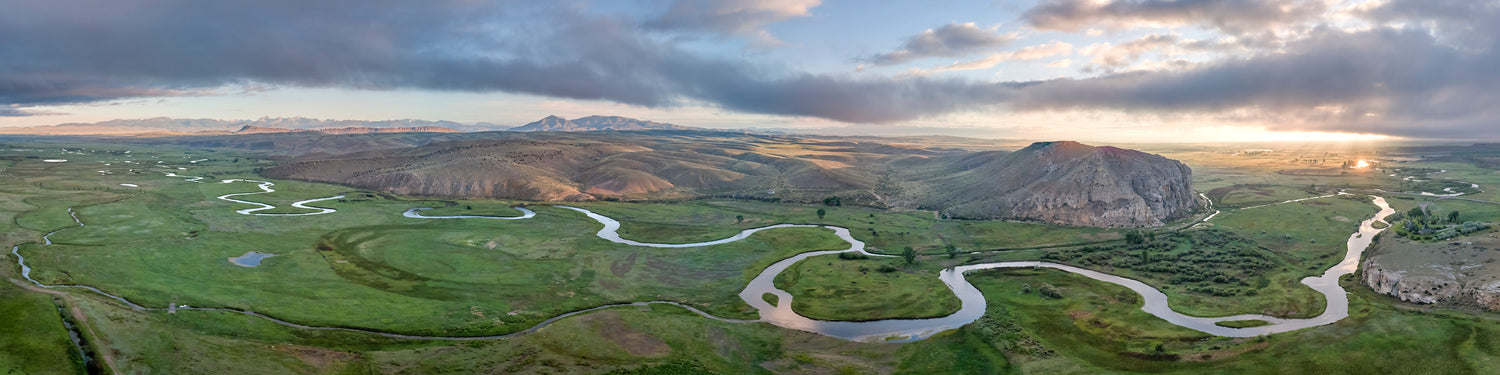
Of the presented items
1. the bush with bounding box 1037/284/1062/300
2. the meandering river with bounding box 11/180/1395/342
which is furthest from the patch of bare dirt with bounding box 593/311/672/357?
the bush with bounding box 1037/284/1062/300

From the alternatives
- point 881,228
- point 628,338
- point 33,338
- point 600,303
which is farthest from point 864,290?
point 33,338

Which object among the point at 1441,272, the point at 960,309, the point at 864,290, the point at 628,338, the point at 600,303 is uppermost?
the point at 1441,272

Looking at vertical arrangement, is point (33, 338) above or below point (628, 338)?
above

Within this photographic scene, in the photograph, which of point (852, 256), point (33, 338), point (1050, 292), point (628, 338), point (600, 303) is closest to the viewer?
point (33, 338)

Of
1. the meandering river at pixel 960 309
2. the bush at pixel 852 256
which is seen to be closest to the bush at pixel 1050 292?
the meandering river at pixel 960 309

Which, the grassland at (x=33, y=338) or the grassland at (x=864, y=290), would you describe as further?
the grassland at (x=864, y=290)

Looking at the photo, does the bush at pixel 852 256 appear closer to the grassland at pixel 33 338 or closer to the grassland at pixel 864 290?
the grassland at pixel 864 290

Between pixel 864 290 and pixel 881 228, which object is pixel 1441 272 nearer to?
pixel 864 290

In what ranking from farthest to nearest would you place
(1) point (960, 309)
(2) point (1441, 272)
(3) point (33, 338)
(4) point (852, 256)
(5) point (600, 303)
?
(4) point (852, 256) → (1) point (960, 309) → (5) point (600, 303) → (2) point (1441, 272) → (3) point (33, 338)

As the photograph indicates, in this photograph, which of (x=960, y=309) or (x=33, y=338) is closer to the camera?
(x=33, y=338)
